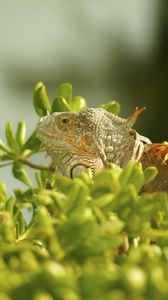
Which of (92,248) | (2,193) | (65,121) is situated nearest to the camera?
(92,248)

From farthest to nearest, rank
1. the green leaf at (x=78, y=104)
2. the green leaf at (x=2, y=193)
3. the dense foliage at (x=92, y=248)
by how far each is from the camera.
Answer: the green leaf at (x=78, y=104) → the green leaf at (x=2, y=193) → the dense foliage at (x=92, y=248)

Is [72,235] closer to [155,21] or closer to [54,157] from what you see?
[54,157]

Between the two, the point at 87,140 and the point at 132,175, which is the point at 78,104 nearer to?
the point at 87,140

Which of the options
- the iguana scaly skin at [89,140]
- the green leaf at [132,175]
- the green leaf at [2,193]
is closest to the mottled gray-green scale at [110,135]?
the iguana scaly skin at [89,140]

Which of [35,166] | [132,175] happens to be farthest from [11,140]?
[132,175]

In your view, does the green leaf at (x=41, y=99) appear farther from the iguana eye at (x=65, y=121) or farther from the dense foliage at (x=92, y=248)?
the dense foliage at (x=92, y=248)

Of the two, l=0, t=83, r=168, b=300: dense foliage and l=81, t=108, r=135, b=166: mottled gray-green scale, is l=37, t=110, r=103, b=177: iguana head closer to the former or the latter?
l=81, t=108, r=135, b=166: mottled gray-green scale

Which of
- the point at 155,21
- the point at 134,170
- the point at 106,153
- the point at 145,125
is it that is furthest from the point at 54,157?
the point at 155,21
